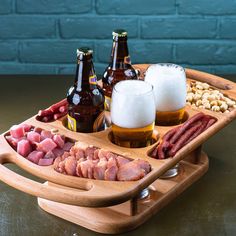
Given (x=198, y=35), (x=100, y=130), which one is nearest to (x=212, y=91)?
(x=100, y=130)

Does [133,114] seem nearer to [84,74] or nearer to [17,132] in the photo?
[84,74]

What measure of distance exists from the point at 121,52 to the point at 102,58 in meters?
1.10

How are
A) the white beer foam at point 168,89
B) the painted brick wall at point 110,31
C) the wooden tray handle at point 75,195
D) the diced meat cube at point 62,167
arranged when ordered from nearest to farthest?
the wooden tray handle at point 75,195
the diced meat cube at point 62,167
the white beer foam at point 168,89
the painted brick wall at point 110,31

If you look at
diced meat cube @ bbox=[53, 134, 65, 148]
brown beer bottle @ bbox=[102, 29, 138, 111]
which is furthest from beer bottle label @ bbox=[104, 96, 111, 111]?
diced meat cube @ bbox=[53, 134, 65, 148]

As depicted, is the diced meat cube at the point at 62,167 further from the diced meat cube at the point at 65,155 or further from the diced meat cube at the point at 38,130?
the diced meat cube at the point at 38,130

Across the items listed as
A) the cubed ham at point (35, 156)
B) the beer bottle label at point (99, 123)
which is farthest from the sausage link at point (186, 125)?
the cubed ham at point (35, 156)

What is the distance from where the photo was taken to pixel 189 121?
5.12 feet

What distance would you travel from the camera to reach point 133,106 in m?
1.47

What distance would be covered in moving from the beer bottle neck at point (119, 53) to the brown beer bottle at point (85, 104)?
0.13 m

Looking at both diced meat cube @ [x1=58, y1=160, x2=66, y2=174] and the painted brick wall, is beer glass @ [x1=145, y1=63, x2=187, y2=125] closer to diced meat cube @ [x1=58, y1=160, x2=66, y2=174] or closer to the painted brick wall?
diced meat cube @ [x1=58, y1=160, x2=66, y2=174]

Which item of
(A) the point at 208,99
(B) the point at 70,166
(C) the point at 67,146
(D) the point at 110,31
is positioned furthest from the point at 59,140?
(D) the point at 110,31

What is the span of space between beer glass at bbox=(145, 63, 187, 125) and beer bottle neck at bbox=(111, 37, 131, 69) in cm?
8

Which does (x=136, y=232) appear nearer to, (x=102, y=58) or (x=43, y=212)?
(x=43, y=212)

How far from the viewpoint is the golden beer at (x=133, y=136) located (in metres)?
1.50
